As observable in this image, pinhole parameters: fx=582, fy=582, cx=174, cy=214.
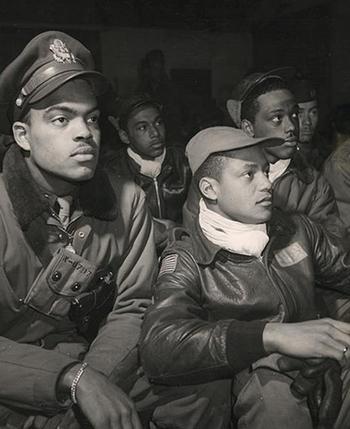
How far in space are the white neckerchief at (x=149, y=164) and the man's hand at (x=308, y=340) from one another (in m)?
0.58

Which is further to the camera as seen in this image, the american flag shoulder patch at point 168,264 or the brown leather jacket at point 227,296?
the american flag shoulder patch at point 168,264

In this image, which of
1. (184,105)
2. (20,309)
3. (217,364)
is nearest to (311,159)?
(184,105)

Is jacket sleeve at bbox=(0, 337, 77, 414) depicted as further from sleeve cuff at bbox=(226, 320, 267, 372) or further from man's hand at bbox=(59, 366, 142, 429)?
sleeve cuff at bbox=(226, 320, 267, 372)

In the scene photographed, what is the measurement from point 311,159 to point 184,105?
Answer: 41cm

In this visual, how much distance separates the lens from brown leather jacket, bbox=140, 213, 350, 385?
4.09 feet

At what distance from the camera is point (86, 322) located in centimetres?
142

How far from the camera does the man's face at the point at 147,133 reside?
1604mm

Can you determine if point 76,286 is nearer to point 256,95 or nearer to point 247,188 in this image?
point 247,188

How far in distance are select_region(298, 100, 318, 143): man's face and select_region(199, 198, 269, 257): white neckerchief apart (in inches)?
17.2

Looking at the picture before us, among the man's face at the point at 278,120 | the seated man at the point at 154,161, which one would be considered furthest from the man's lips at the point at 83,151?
the man's face at the point at 278,120

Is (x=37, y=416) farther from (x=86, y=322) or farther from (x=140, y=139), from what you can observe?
(x=140, y=139)

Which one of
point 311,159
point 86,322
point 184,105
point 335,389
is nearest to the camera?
point 335,389

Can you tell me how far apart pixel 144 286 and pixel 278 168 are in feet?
1.64

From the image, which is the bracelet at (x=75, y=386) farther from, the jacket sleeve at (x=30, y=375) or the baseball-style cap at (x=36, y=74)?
the baseball-style cap at (x=36, y=74)
